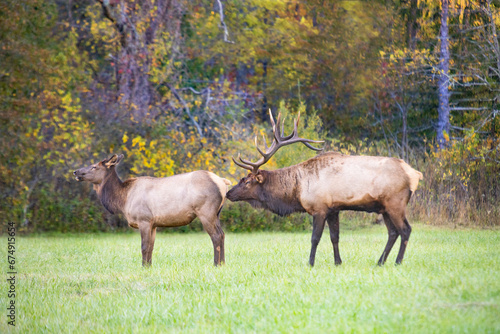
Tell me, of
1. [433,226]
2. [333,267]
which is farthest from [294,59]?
[333,267]

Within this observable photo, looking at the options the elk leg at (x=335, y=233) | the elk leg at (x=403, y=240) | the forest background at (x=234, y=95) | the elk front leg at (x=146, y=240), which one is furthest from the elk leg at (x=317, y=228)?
the forest background at (x=234, y=95)

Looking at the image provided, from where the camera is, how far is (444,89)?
24656mm

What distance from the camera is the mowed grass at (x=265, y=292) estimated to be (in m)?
6.70

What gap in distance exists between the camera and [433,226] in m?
18.2

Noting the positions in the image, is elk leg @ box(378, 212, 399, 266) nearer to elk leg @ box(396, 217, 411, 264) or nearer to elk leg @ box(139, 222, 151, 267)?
elk leg @ box(396, 217, 411, 264)

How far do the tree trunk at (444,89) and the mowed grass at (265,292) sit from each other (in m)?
11.5

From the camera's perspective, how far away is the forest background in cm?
1909

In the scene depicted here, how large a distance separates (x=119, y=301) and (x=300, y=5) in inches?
1102

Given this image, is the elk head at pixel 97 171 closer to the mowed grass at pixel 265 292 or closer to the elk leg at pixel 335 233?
the mowed grass at pixel 265 292

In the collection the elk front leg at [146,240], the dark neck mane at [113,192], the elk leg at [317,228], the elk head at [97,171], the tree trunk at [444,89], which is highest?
the tree trunk at [444,89]

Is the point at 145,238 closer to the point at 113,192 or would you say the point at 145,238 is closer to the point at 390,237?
the point at 113,192

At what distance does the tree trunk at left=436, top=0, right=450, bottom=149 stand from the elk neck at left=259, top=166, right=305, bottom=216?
12994 millimetres

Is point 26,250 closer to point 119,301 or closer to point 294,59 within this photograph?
point 119,301

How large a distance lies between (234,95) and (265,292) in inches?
777
